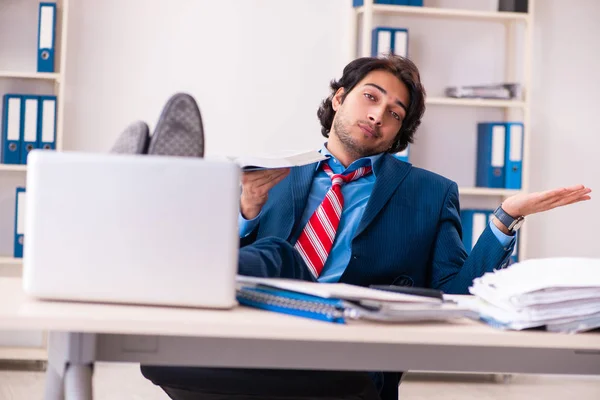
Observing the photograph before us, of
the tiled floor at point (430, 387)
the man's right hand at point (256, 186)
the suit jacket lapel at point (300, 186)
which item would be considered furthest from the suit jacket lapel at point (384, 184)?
the tiled floor at point (430, 387)

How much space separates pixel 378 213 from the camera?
205 cm

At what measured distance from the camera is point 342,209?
213 centimetres

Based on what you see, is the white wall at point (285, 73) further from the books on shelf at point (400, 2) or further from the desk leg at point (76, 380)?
the desk leg at point (76, 380)

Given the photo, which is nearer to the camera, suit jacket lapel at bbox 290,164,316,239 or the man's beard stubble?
suit jacket lapel at bbox 290,164,316,239

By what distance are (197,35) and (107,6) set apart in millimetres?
469

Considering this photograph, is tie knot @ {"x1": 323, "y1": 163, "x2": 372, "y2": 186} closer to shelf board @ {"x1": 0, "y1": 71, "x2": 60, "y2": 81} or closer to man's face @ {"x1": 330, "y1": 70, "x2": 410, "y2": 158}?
man's face @ {"x1": 330, "y1": 70, "x2": 410, "y2": 158}

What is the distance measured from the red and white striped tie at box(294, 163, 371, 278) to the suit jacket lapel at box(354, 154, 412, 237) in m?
0.08

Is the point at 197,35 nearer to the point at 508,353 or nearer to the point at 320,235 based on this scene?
the point at 320,235

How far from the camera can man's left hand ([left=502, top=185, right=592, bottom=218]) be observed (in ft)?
5.32

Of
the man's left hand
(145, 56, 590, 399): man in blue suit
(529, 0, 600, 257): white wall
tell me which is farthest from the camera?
(529, 0, 600, 257): white wall

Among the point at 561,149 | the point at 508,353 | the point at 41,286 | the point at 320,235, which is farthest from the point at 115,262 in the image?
the point at 561,149

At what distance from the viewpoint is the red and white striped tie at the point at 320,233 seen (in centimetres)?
202

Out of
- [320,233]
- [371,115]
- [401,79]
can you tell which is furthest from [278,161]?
[401,79]

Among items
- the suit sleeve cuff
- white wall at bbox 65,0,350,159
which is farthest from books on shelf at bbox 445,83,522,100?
the suit sleeve cuff
